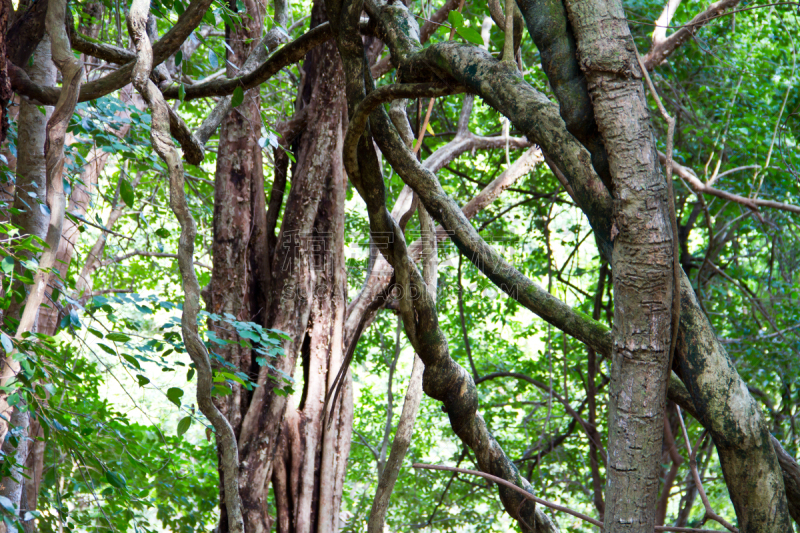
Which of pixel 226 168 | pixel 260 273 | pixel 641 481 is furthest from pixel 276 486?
pixel 641 481

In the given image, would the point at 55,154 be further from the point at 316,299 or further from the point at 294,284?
the point at 316,299

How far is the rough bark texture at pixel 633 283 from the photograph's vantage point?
909mm

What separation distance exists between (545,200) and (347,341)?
2.98 meters

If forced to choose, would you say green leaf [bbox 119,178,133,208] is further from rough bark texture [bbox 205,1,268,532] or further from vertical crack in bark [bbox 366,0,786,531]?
vertical crack in bark [bbox 366,0,786,531]

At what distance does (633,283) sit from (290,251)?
9.30ft

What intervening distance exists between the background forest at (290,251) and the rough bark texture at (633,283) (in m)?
0.52

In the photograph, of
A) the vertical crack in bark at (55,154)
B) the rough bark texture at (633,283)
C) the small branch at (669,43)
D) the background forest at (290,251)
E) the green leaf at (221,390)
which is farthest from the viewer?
the small branch at (669,43)

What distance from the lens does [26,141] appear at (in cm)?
225

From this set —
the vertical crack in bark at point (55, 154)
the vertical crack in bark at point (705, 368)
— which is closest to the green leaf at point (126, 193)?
the vertical crack in bark at point (55, 154)

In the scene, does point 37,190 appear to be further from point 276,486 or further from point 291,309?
point 276,486

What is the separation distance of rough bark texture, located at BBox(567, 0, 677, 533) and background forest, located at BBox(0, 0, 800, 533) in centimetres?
→ 52

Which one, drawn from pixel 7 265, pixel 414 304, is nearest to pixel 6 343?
pixel 7 265

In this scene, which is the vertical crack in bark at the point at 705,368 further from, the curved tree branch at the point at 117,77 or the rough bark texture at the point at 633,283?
the curved tree branch at the point at 117,77

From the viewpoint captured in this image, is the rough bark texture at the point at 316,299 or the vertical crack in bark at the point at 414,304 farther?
the rough bark texture at the point at 316,299
